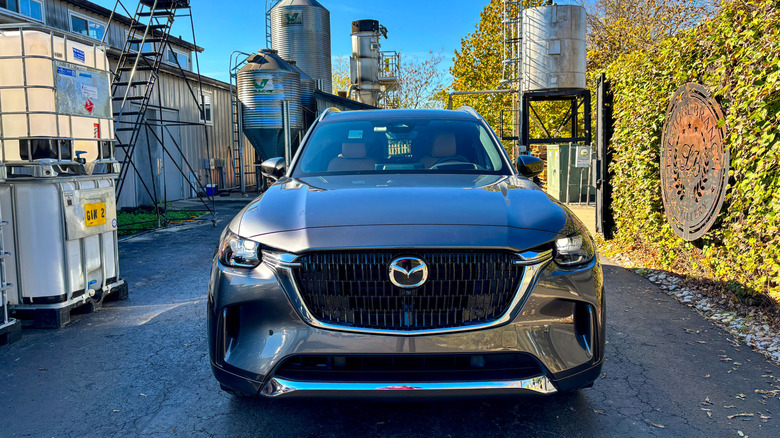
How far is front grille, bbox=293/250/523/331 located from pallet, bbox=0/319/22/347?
10.5ft

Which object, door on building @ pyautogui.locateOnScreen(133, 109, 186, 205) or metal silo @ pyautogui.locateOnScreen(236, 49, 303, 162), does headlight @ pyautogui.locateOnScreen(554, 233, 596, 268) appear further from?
metal silo @ pyautogui.locateOnScreen(236, 49, 303, 162)

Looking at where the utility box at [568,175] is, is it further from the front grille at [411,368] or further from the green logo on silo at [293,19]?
the front grille at [411,368]

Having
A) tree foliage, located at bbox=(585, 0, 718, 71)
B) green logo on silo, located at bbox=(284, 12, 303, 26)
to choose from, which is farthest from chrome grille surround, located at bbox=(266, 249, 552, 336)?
green logo on silo, located at bbox=(284, 12, 303, 26)

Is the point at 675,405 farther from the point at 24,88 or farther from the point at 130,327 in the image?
the point at 24,88

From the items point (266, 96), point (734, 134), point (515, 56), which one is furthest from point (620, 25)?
point (734, 134)

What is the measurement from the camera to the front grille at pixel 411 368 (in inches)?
101

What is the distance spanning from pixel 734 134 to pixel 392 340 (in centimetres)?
394

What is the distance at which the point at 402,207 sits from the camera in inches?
113

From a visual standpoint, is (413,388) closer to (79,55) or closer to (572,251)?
(572,251)

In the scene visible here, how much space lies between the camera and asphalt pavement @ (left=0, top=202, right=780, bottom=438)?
10.1ft

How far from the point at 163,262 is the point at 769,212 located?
23.1 ft

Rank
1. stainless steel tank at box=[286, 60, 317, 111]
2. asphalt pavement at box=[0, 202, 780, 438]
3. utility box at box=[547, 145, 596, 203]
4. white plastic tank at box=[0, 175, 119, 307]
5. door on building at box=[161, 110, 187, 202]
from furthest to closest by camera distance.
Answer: stainless steel tank at box=[286, 60, 317, 111] < door on building at box=[161, 110, 187, 202] < utility box at box=[547, 145, 596, 203] < white plastic tank at box=[0, 175, 119, 307] < asphalt pavement at box=[0, 202, 780, 438]

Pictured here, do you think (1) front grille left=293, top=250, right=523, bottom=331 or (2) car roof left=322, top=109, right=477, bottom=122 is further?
(2) car roof left=322, top=109, right=477, bottom=122

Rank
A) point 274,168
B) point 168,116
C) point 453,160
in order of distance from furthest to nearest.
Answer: point 168,116 < point 274,168 < point 453,160
